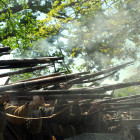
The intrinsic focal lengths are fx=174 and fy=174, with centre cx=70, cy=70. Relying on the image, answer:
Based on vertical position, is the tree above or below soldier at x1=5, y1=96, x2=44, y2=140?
above

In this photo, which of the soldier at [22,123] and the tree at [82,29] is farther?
the tree at [82,29]

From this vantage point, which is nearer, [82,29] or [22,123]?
[22,123]

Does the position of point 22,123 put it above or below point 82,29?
below

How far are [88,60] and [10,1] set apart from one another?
35.5 ft

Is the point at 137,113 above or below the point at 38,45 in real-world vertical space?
below

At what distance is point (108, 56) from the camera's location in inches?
701

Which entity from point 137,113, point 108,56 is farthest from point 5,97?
point 108,56

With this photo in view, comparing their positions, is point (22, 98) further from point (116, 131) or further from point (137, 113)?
point (137, 113)

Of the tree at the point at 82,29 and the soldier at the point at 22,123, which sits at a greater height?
the tree at the point at 82,29

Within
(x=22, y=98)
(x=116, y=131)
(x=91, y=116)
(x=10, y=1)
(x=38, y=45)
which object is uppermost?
(x=10, y=1)

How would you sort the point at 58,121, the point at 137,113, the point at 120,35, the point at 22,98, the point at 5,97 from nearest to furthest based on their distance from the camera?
1. the point at 5,97
2. the point at 22,98
3. the point at 58,121
4. the point at 137,113
5. the point at 120,35

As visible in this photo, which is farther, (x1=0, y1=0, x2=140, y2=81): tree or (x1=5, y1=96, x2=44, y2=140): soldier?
(x1=0, y1=0, x2=140, y2=81): tree

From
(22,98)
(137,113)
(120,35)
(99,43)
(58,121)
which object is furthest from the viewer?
(99,43)

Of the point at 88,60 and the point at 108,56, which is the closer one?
the point at 108,56
